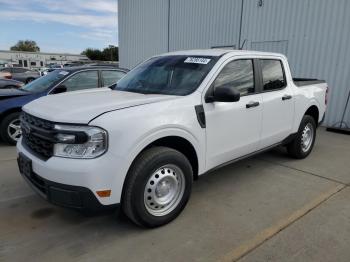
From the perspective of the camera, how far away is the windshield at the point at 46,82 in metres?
6.42

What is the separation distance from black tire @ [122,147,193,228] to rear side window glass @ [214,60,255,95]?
1.06 m

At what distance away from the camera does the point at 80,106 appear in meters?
2.88

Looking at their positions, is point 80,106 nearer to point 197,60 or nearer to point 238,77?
point 197,60

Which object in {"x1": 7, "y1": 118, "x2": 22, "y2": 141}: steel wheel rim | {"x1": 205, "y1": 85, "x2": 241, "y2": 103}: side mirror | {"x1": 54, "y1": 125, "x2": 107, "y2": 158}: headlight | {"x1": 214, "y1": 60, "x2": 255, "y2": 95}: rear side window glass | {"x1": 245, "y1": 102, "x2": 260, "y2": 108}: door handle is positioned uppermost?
{"x1": 214, "y1": 60, "x2": 255, "y2": 95}: rear side window glass

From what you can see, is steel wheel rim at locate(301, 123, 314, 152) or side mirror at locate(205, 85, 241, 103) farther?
steel wheel rim at locate(301, 123, 314, 152)

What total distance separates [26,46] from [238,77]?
125m

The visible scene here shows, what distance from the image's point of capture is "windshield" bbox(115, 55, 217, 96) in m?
3.52

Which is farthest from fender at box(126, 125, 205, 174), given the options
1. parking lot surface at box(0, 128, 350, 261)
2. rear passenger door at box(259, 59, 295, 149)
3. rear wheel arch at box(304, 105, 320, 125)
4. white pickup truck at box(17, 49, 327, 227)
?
rear wheel arch at box(304, 105, 320, 125)

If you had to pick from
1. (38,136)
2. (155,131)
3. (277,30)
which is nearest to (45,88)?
(38,136)

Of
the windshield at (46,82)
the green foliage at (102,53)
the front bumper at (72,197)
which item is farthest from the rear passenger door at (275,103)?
the green foliage at (102,53)

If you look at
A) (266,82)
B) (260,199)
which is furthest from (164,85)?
(260,199)

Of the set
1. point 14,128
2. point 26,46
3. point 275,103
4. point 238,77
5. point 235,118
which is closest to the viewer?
point 235,118

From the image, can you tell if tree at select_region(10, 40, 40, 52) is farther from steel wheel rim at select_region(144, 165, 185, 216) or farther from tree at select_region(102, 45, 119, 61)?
steel wheel rim at select_region(144, 165, 185, 216)

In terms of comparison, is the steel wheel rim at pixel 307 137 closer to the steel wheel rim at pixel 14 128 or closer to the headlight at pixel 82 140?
the headlight at pixel 82 140
